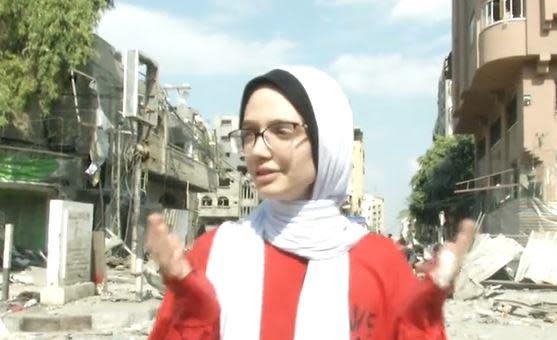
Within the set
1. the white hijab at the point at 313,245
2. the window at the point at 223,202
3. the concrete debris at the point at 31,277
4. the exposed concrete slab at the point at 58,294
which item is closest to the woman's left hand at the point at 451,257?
the white hijab at the point at 313,245

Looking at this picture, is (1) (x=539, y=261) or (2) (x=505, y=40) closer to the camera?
(1) (x=539, y=261)

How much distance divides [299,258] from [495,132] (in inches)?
1342

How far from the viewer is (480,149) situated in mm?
41156

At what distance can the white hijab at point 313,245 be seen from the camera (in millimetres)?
2186

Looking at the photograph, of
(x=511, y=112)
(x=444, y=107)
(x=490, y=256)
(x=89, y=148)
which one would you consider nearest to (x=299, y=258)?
(x=490, y=256)

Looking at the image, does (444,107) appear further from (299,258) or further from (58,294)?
(299,258)

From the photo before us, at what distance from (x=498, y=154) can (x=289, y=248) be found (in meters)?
31.5

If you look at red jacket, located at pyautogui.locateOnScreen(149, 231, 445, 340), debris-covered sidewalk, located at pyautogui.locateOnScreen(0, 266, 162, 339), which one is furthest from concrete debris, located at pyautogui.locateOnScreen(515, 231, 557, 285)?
red jacket, located at pyautogui.locateOnScreen(149, 231, 445, 340)

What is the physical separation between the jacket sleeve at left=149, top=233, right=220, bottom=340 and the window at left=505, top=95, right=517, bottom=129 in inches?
1110

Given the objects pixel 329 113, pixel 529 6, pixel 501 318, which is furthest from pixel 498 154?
pixel 329 113

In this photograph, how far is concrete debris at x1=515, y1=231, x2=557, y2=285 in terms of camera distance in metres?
18.0

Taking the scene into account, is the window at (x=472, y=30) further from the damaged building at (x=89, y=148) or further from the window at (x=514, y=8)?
the damaged building at (x=89, y=148)

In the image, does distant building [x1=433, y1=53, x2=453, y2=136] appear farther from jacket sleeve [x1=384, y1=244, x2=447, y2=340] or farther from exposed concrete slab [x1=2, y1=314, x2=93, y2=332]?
jacket sleeve [x1=384, y1=244, x2=447, y2=340]

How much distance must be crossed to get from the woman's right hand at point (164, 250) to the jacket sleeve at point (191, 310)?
0.02m
